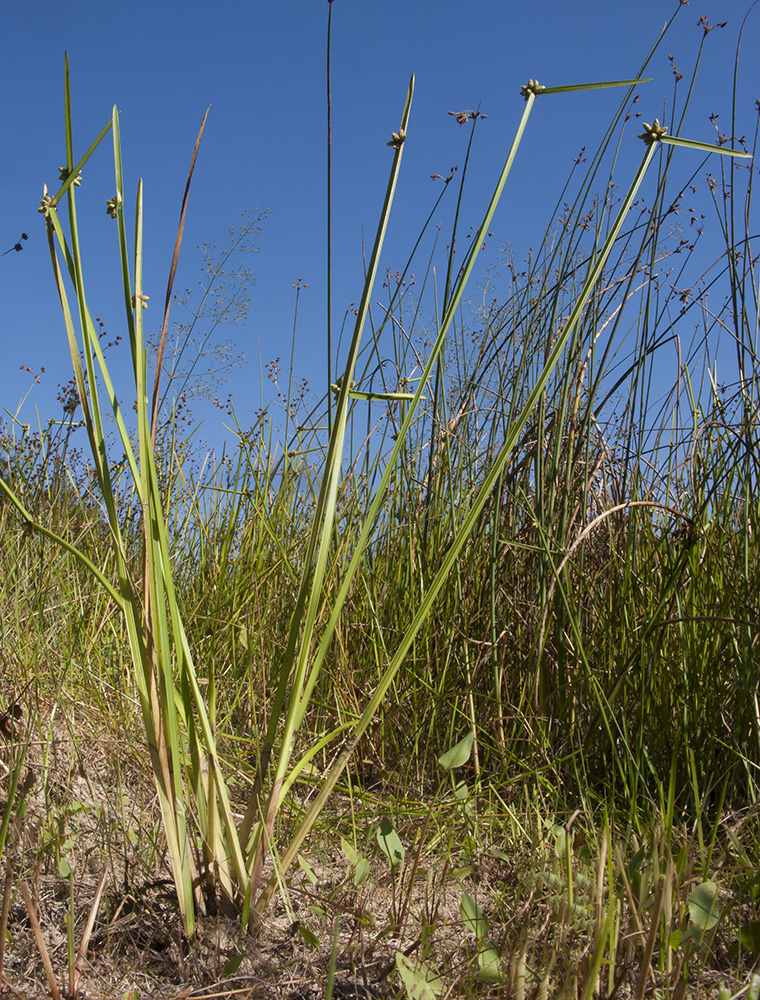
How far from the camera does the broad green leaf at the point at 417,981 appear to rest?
2.24 feet

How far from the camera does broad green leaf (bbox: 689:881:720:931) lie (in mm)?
791

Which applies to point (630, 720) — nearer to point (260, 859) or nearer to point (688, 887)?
point (688, 887)

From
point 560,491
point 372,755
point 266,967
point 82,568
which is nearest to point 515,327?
point 560,491

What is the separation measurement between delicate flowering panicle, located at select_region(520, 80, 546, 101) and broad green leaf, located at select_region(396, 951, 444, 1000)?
102 cm

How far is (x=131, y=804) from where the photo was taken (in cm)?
114

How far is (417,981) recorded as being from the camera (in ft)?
2.27

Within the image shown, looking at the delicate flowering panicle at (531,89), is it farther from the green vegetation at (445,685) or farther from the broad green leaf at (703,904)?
the broad green leaf at (703,904)

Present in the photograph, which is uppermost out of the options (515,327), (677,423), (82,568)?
(515,327)

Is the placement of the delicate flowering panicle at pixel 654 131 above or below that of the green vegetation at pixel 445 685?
above

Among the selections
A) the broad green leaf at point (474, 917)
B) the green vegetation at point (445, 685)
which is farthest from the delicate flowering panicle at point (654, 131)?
the broad green leaf at point (474, 917)

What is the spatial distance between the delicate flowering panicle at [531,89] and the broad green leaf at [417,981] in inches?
40.0

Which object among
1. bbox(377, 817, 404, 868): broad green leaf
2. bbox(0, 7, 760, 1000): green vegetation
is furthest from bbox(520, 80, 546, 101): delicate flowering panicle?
bbox(377, 817, 404, 868): broad green leaf

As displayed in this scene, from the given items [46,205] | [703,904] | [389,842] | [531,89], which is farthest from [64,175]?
[703,904]

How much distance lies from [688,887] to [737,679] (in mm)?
Answer: 501
